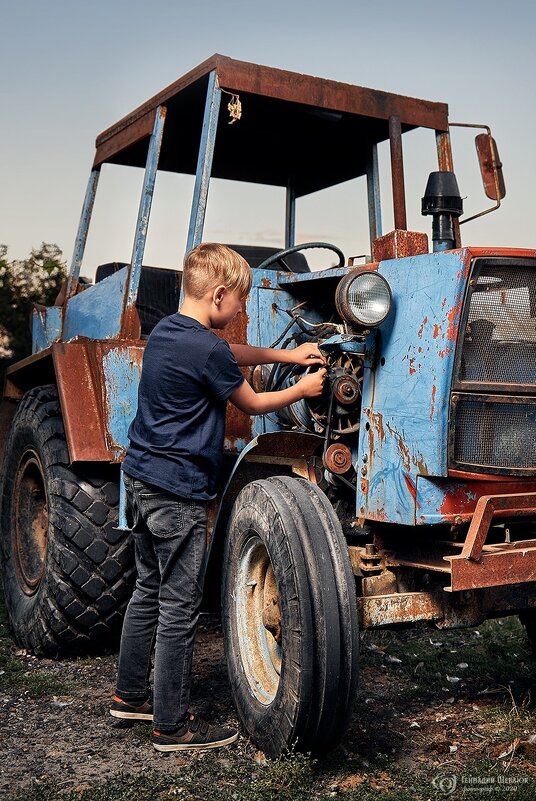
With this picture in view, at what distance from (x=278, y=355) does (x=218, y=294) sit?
A: 34cm

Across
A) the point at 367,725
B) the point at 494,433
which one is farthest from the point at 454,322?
the point at 367,725

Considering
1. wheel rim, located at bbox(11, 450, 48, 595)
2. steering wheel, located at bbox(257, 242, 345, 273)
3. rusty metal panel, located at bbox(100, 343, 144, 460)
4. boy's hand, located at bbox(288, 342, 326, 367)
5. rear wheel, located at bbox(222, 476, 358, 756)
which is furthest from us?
wheel rim, located at bbox(11, 450, 48, 595)

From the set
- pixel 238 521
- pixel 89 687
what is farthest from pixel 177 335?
pixel 89 687

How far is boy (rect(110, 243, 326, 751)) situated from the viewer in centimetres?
337

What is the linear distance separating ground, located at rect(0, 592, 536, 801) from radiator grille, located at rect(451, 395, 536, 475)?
1028mm

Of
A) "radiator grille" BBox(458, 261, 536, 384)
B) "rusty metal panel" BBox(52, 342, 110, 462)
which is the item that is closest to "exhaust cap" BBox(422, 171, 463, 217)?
"radiator grille" BBox(458, 261, 536, 384)

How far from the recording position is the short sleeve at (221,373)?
3340 millimetres

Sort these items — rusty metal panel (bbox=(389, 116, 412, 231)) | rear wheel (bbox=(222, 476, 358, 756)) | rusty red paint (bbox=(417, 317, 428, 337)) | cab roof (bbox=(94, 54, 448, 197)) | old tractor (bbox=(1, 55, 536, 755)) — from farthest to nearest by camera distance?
rusty metal panel (bbox=(389, 116, 412, 231)) < cab roof (bbox=(94, 54, 448, 197)) < rusty red paint (bbox=(417, 317, 428, 337)) < old tractor (bbox=(1, 55, 536, 755)) < rear wheel (bbox=(222, 476, 358, 756))

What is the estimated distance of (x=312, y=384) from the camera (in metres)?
3.51

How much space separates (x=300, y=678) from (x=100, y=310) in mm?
2557

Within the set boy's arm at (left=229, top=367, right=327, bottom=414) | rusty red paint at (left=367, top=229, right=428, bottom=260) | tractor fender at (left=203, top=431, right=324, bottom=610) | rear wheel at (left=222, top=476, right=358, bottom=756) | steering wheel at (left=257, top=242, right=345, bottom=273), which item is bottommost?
rear wheel at (left=222, top=476, right=358, bottom=756)

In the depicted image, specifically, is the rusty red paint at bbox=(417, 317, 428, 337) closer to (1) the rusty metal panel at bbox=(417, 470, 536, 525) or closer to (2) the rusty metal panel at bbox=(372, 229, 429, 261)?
(2) the rusty metal panel at bbox=(372, 229, 429, 261)

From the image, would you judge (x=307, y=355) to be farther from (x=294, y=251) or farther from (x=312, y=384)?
(x=294, y=251)

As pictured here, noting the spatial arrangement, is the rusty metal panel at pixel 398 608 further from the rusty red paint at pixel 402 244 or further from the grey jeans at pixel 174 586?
the rusty red paint at pixel 402 244
